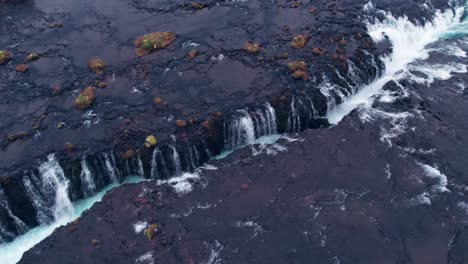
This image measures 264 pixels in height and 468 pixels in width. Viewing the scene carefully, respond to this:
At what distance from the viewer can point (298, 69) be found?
5162cm

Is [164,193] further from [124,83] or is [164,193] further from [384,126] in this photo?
[384,126]

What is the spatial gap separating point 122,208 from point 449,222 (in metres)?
29.4

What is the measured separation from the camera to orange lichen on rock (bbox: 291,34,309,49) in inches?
2148

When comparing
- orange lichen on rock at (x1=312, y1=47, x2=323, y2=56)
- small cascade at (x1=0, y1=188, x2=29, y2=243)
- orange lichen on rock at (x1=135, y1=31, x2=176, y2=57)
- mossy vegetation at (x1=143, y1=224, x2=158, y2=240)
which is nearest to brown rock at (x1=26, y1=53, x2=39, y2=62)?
orange lichen on rock at (x1=135, y1=31, x2=176, y2=57)

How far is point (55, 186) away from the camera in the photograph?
43.7 meters

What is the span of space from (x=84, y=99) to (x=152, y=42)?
1182 cm

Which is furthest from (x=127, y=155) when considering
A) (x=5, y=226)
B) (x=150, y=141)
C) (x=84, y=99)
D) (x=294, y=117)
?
(x=294, y=117)

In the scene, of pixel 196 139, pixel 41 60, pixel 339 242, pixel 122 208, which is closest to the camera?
pixel 339 242

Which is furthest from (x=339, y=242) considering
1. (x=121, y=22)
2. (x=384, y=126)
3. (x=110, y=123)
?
(x=121, y=22)

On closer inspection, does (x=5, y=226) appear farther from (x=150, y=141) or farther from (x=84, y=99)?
(x=150, y=141)

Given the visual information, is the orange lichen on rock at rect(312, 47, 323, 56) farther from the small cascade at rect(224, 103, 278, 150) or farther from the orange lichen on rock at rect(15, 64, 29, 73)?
the orange lichen on rock at rect(15, 64, 29, 73)

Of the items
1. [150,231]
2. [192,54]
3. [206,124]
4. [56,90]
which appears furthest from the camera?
[192,54]

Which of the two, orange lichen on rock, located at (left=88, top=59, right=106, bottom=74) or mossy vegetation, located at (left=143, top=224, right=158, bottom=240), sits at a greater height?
orange lichen on rock, located at (left=88, top=59, right=106, bottom=74)

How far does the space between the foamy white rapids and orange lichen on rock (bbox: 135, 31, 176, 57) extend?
859 inches
